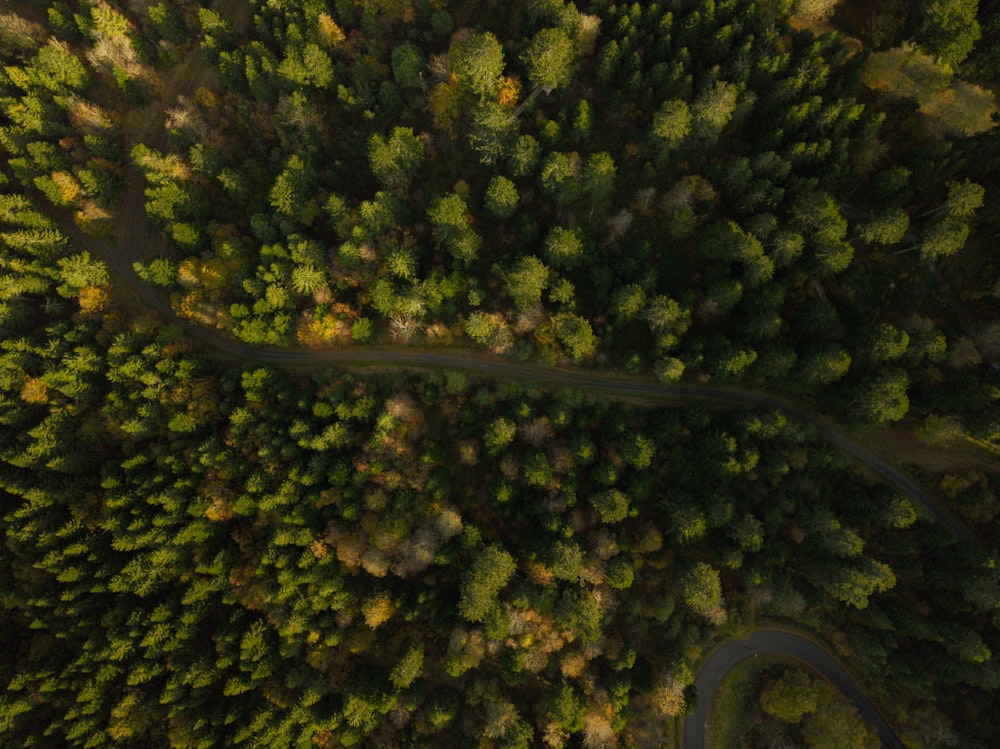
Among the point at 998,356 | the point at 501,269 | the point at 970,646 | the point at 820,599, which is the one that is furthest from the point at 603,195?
the point at 970,646

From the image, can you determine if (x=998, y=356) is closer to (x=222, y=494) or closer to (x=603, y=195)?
(x=603, y=195)

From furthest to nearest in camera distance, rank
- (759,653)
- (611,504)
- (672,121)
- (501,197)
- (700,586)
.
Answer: (759,653)
(501,197)
(672,121)
(611,504)
(700,586)

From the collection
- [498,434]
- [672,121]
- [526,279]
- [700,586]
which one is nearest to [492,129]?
→ [526,279]

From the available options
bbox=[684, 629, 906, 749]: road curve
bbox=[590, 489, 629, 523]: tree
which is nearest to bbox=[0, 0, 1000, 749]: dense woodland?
bbox=[590, 489, 629, 523]: tree

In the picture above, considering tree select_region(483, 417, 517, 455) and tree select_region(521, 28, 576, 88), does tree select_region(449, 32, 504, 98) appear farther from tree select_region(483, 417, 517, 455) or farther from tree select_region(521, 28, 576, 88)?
tree select_region(483, 417, 517, 455)

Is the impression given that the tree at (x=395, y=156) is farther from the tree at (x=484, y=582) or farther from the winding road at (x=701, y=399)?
the tree at (x=484, y=582)

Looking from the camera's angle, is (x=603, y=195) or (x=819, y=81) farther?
(x=603, y=195)

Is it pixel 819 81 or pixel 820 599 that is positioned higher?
pixel 819 81

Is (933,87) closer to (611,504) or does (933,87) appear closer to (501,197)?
(501,197)
